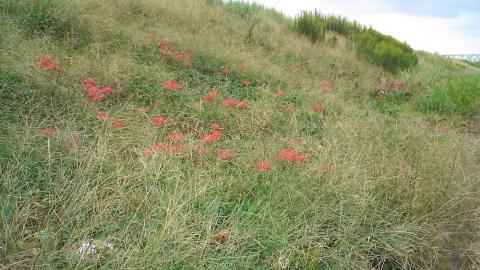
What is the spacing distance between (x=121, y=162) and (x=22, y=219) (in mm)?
876

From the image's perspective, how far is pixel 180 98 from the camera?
481 centimetres

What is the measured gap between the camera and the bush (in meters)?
10.0

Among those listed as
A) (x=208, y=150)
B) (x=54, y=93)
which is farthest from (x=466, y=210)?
(x=54, y=93)

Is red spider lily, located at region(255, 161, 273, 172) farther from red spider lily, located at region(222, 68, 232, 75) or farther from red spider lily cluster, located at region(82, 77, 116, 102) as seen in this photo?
red spider lily, located at region(222, 68, 232, 75)

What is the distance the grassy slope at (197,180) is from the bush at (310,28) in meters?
4.72

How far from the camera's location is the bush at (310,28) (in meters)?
10.0

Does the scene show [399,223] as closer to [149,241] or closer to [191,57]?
[149,241]

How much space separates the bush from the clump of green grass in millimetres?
2943

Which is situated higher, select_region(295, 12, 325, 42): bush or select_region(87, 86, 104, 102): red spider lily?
select_region(295, 12, 325, 42): bush

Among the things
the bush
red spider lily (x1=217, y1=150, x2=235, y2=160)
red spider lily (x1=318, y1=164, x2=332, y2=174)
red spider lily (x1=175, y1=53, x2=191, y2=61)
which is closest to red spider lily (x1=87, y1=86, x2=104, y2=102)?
red spider lily (x1=217, y1=150, x2=235, y2=160)

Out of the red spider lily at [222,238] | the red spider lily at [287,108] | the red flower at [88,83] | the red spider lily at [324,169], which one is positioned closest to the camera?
the red spider lily at [222,238]

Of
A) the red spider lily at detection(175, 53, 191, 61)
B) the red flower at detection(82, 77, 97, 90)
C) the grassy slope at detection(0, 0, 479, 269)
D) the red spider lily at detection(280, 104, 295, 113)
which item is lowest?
the grassy slope at detection(0, 0, 479, 269)

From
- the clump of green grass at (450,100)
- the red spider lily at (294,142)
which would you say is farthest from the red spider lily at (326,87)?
the red spider lily at (294,142)

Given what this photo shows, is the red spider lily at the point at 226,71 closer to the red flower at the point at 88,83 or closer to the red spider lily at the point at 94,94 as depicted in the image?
the red flower at the point at 88,83
